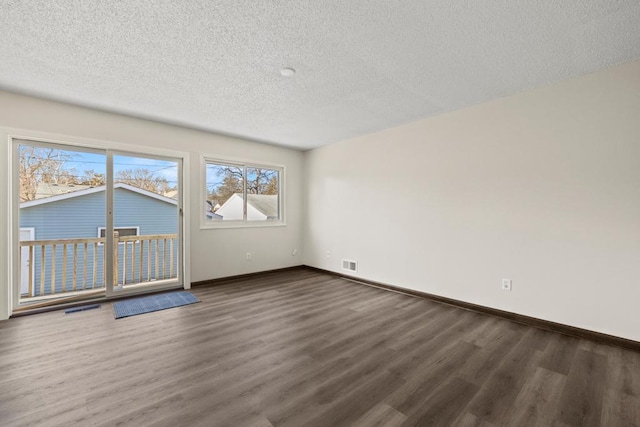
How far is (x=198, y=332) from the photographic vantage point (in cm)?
271

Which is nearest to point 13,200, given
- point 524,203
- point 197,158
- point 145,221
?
point 145,221

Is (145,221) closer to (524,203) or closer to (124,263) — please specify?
(124,263)

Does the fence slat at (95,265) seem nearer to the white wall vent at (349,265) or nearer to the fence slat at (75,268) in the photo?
the fence slat at (75,268)

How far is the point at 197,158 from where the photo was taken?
4.38 m

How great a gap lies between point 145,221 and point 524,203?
481cm

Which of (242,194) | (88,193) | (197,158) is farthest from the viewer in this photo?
(242,194)

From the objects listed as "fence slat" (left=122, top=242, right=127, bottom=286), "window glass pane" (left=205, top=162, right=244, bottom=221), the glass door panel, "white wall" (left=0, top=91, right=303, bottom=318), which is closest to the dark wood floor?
"fence slat" (left=122, top=242, right=127, bottom=286)

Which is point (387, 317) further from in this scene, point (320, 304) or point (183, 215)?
point (183, 215)

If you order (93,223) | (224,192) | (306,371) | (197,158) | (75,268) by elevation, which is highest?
(197,158)

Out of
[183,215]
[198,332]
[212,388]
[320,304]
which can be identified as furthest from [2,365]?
[320,304]

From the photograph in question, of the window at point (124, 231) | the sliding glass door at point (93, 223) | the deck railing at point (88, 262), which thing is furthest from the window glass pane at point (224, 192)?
the window at point (124, 231)

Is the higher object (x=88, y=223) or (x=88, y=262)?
(x=88, y=223)

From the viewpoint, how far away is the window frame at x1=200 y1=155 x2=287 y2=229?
4.45 meters

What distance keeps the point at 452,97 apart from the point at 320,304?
2.91m
